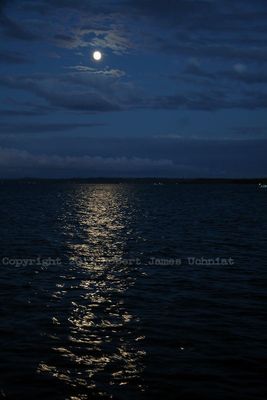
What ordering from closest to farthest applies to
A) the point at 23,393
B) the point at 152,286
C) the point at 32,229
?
the point at 23,393
the point at 152,286
the point at 32,229

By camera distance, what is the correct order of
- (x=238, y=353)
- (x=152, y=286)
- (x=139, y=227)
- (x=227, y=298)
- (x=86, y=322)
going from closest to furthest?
(x=238, y=353)
(x=86, y=322)
(x=227, y=298)
(x=152, y=286)
(x=139, y=227)

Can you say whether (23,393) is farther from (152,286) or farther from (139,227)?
(139,227)

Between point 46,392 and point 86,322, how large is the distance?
22.4ft

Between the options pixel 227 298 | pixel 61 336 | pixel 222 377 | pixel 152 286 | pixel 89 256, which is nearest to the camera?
pixel 222 377

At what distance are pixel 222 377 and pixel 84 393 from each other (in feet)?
14.8

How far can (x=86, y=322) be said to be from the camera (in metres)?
20.5

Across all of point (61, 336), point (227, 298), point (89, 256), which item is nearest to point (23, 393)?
point (61, 336)

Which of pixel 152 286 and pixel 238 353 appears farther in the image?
pixel 152 286

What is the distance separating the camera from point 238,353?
16.8 m

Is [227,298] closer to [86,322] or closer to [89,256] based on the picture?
[86,322]

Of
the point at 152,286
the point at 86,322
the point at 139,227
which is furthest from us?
the point at 139,227

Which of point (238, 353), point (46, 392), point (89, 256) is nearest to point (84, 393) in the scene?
point (46, 392)

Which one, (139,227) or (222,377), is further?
(139,227)

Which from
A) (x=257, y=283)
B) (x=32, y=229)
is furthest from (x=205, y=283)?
(x=32, y=229)
